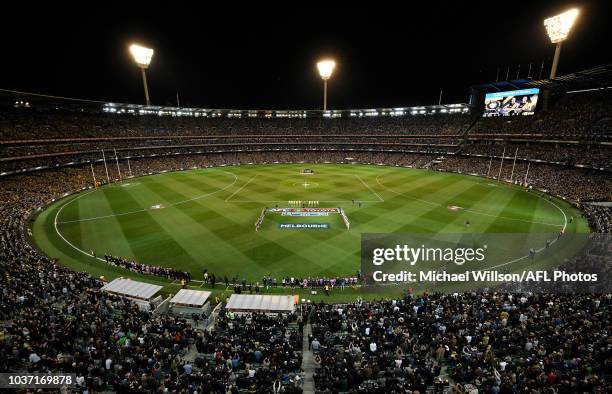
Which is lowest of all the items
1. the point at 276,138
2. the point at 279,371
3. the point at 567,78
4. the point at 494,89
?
the point at 279,371

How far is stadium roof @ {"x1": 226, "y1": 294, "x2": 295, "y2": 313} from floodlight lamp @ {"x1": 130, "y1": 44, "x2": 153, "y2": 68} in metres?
82.2

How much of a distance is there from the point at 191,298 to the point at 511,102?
87.8m

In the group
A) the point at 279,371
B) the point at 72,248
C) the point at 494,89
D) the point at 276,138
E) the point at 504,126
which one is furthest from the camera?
the point at 276,138

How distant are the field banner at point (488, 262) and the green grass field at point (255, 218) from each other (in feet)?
6.96

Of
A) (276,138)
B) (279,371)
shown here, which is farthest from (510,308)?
(276,138)

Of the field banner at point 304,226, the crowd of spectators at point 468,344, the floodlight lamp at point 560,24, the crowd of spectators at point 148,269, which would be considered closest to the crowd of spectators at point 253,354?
the crowd of spectators at point 468,344

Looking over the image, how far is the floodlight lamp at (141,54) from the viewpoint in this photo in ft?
252

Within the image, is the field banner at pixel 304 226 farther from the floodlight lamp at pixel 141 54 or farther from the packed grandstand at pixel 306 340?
the floodlight lamp at pixel 141 54

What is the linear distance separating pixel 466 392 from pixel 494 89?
9393cm

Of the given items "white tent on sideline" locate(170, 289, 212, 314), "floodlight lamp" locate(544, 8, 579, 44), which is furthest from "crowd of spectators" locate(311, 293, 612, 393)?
"floodlight lamp" locate(544, 8, 579, 44)

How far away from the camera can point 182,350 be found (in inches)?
591

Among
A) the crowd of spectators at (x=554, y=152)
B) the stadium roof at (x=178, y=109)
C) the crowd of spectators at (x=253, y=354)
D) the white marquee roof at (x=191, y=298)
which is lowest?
the white marquee roof at (x=191, y=298)

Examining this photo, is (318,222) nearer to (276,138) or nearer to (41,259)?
(41,259)

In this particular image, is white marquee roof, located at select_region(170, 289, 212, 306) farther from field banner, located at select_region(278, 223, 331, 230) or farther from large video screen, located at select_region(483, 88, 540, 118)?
large video screen, located at select_region(483, 88, 540, 118)
